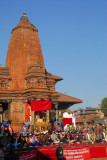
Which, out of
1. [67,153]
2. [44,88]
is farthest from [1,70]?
[67,153]

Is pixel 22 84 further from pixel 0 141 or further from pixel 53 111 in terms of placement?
pixel 0 141

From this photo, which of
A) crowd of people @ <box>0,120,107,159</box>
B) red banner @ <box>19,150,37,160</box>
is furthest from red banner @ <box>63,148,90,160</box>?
crowd of people @ <box>0,120,107,159</box>

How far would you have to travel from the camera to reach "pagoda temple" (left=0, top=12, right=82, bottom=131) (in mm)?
23531

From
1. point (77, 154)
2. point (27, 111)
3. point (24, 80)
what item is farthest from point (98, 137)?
point (24, 80)

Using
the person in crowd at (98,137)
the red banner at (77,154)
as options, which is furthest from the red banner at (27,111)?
the red banner at (77,154)

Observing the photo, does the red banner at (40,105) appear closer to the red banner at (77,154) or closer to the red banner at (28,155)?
the red banner at (77,154)

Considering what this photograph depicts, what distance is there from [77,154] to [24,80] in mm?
13383

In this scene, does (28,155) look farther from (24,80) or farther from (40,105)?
(24,80)

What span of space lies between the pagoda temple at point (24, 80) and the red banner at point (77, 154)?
874 centimetres

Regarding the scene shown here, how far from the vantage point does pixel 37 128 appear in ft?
69.9

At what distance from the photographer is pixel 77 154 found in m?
14.1

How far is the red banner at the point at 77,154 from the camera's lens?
542 inches

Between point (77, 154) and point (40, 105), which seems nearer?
point (77, 154)

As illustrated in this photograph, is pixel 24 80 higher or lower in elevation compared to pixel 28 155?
higher
